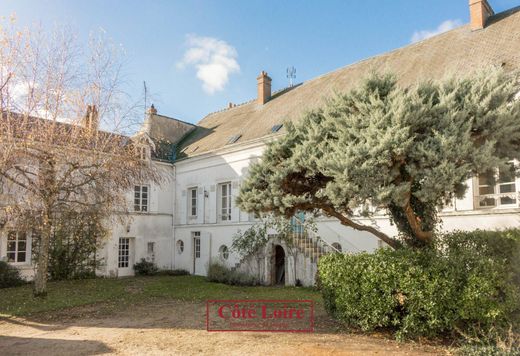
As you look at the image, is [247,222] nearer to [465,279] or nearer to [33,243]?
[33,243]

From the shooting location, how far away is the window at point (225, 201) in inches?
704

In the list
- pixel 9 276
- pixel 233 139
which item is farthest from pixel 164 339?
pixel 233 139

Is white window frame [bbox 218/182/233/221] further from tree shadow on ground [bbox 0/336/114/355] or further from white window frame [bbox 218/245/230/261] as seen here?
tree shadow on ground [bbox 0/336/114/355]

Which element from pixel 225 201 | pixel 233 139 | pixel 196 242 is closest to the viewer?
pixel 233 139

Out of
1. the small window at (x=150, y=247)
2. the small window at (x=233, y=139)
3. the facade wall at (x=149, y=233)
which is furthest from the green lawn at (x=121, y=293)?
the small window at (x=233, y=139)

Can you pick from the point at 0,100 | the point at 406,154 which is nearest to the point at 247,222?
the point at 0,100

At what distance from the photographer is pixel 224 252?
17.7 metres

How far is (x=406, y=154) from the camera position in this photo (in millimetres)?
6176

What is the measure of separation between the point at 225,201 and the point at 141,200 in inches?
178

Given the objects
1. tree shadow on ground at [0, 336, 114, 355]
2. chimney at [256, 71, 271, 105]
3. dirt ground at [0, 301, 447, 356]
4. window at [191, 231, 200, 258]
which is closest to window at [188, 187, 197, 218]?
window at [191, 231, 200, 258]

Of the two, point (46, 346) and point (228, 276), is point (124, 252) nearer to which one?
point (228, 276)

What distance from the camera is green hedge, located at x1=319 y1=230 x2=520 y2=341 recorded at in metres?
6.15

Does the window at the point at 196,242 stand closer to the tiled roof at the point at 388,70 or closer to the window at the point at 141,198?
the window at the point at 141,198

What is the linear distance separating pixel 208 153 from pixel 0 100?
1002cm
